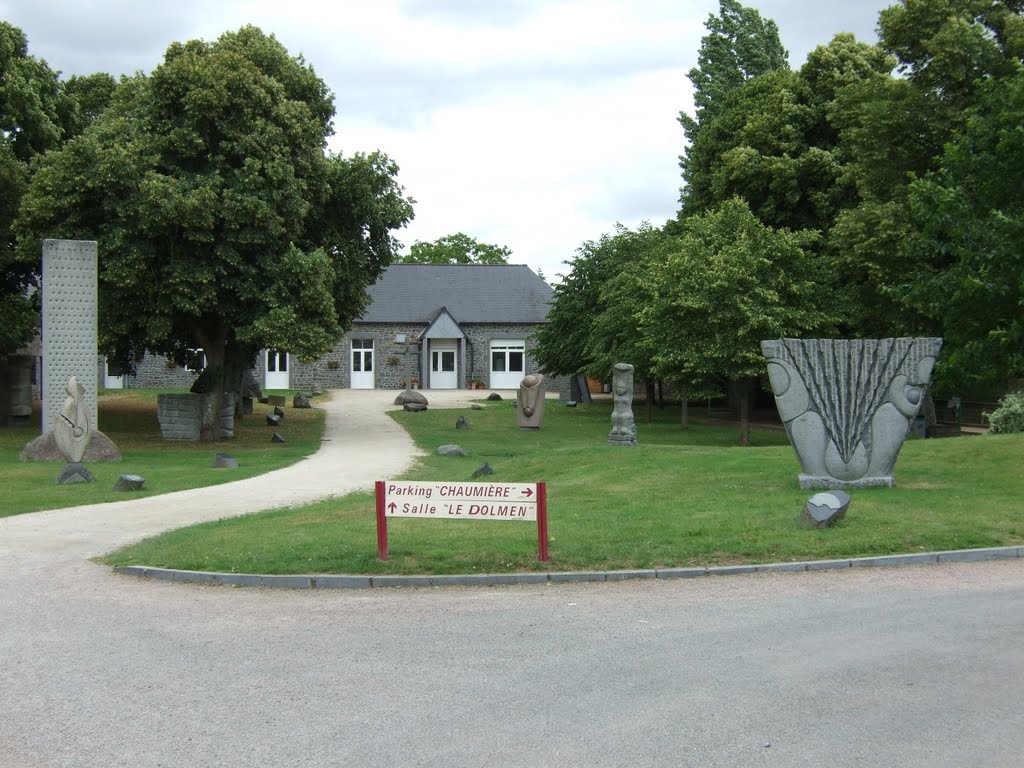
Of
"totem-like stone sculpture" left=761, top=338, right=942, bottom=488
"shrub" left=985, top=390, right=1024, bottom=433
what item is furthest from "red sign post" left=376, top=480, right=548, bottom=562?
"shrub" left=985, top=390, right=1024, bottom=433

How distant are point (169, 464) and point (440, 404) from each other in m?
23.5

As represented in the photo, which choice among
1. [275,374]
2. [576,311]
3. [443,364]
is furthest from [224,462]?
[443,364]

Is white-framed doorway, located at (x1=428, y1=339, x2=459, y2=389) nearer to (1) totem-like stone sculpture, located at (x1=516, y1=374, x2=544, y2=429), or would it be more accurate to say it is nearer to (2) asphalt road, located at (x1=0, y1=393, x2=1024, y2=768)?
(1) totem-like stone sculpture, located at (x1=516, y1=374, x2=544, y2=429)

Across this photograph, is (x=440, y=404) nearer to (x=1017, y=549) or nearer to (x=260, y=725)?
(x=1017, y=549)

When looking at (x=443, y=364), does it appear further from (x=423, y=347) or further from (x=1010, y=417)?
(x=1010, y=417)

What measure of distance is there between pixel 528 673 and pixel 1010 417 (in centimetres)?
1995

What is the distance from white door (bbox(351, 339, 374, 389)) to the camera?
59875mm

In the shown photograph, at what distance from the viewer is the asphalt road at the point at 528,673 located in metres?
5.59

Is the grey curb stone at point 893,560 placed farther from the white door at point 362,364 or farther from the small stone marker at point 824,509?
the white door at point 362,364

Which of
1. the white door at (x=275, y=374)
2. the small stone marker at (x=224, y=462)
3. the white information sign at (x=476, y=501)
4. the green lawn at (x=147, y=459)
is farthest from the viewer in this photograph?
the white door at (x=275, y=374)

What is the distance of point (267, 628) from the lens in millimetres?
8445

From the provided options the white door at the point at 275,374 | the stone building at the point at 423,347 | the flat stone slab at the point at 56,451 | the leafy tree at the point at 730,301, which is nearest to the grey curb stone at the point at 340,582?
the flat stone slab at the point at 56,451

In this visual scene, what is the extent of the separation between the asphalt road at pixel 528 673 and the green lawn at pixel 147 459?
776cm

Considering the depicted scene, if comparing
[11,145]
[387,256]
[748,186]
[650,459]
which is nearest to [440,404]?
[387,256]
